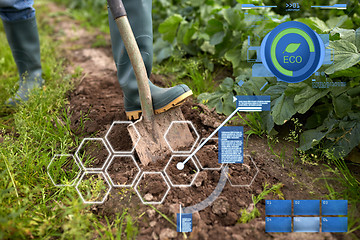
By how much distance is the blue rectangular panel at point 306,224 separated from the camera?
1.26m

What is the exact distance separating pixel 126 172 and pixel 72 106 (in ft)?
2.82

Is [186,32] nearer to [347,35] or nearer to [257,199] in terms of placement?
[347,35]

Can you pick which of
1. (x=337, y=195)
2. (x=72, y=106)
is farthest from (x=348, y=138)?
(x=72, y=106)

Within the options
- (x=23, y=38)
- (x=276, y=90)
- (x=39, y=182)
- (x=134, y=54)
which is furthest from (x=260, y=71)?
(x=23, y=38)

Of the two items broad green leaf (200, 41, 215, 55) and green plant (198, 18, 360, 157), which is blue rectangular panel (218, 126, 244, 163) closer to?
green plant (198, 18, 360, 157)

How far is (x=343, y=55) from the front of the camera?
58.2 inches

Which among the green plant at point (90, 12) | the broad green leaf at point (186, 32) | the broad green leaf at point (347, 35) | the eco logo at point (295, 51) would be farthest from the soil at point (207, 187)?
the green plant at point (90, 12)

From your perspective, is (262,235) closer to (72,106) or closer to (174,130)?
(174,130)

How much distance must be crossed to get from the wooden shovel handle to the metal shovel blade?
54 mm

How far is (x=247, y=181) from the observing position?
1478 millimetres

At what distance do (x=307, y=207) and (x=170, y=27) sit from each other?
1.82 metres

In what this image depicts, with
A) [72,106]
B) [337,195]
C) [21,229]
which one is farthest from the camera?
[72,106]

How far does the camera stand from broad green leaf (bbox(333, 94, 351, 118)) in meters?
1.57

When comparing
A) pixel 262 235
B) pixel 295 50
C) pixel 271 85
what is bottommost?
pixel 262 235
